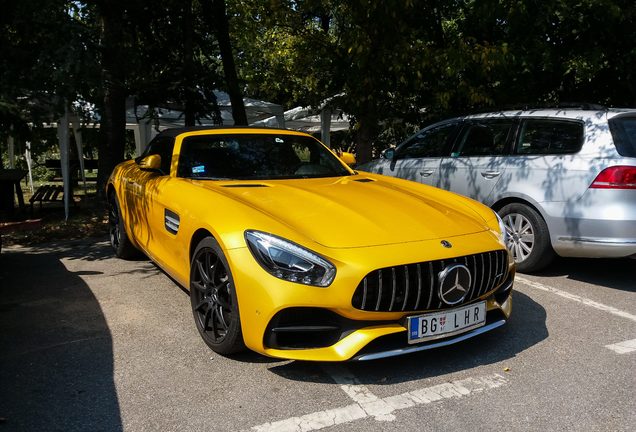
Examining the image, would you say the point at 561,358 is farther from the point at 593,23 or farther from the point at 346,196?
the point at 593,23

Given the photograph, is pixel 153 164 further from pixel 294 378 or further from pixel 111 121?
pixel 111 121

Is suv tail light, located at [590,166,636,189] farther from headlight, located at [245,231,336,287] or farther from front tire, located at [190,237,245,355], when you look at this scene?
front tire, located at [190,237,245,355]

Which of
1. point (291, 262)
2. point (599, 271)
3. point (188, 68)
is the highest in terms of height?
point (188, 68)

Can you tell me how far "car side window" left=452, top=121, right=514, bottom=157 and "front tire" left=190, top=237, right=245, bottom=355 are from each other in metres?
3.52

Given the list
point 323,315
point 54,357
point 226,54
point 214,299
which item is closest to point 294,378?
point 323,315

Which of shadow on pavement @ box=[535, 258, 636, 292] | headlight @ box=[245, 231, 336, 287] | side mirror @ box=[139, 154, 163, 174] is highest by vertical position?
side mirror @ box=[139, 154, 163, 174]

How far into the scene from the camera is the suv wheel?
4.94 m

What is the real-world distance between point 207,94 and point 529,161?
6.48 metres

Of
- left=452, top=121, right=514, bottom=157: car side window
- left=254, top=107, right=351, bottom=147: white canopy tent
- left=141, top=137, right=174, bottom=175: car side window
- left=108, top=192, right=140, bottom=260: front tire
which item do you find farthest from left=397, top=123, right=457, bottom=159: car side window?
left=254, top=107, right=351, bottom=147: white canopy tent

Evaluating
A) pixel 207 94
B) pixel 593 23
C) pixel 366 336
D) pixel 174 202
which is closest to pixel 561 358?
pixel 366 336

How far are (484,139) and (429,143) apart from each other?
2.65 feet

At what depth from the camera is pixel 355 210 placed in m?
3.36

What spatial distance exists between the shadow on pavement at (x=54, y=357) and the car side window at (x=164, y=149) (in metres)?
1.29

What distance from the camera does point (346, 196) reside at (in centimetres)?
370
